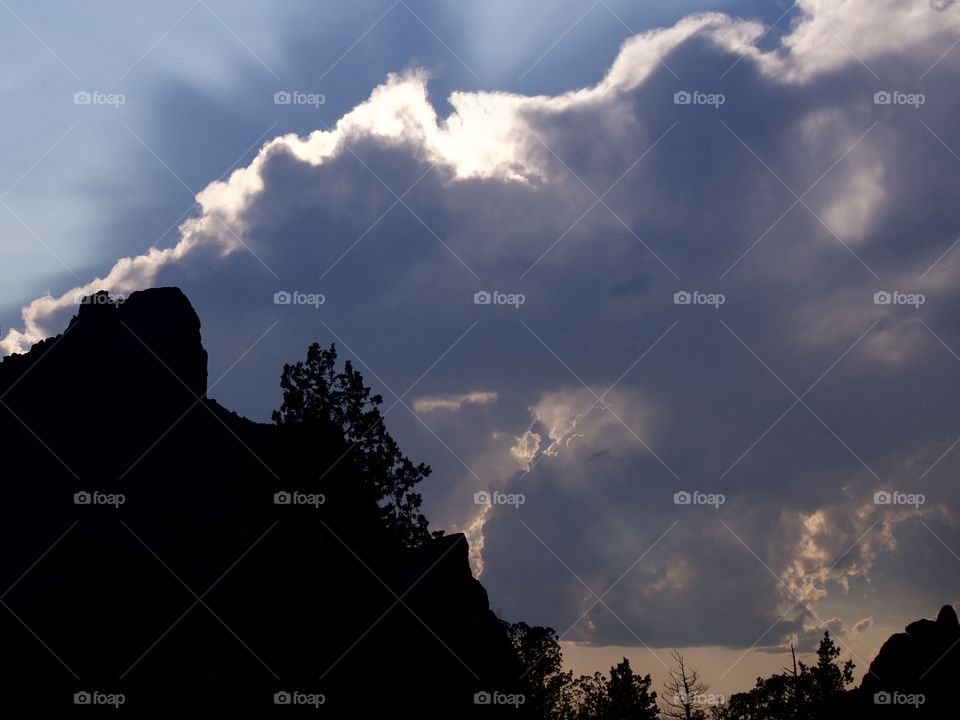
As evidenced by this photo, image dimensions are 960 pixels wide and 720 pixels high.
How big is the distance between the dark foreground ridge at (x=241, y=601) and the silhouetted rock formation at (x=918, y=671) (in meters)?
32.6

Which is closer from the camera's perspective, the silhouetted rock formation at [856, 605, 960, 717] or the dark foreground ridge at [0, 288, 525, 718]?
the dark foreground ridge at [0, 288, 525, 718]

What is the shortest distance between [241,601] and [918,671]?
53805 mm

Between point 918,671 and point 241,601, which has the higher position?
point 241,601

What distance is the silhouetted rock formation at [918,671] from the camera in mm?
64812

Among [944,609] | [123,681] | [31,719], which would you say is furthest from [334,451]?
[944,609]

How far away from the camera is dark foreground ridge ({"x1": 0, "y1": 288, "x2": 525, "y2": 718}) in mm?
46344

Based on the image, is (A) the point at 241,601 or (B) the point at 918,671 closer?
(A) the point at 241,601

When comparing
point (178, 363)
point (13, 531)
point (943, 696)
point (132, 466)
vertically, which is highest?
point (178, 363)

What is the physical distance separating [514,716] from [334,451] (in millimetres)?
18086

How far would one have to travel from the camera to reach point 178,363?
77.7m

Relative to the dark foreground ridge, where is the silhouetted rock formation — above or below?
below

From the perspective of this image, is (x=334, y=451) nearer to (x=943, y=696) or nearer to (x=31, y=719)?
(x=31, y=719)

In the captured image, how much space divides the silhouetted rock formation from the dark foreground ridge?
32599mm

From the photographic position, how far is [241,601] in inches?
2020
